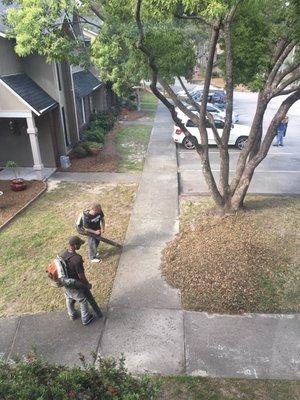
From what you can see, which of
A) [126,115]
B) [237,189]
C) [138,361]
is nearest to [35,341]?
[138,361]

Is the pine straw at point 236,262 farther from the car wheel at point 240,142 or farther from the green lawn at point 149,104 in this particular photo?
the green lawn at point 149,104

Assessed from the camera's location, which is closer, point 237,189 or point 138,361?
point 138,361

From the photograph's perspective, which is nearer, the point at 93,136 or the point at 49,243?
the point at 49,243

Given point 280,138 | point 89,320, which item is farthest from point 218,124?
point 89,320

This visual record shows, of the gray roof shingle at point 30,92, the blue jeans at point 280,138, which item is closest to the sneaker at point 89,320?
the gray roof shingle at point 30,92

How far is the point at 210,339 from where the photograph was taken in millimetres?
6625

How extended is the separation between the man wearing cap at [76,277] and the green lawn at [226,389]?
1971 mm

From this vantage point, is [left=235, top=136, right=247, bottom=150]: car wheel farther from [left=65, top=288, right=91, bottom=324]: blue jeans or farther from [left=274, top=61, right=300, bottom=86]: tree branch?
[left=65, top=288, right=91, bottom=324]: blue jeans

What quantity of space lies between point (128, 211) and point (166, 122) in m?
15.4

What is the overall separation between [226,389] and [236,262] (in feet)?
10.7

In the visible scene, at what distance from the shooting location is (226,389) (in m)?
5.65

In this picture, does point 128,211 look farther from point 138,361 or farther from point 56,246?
point 138,361

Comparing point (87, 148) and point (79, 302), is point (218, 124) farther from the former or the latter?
point (79, 302)

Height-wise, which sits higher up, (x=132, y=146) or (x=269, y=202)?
(x=269, y=202)
